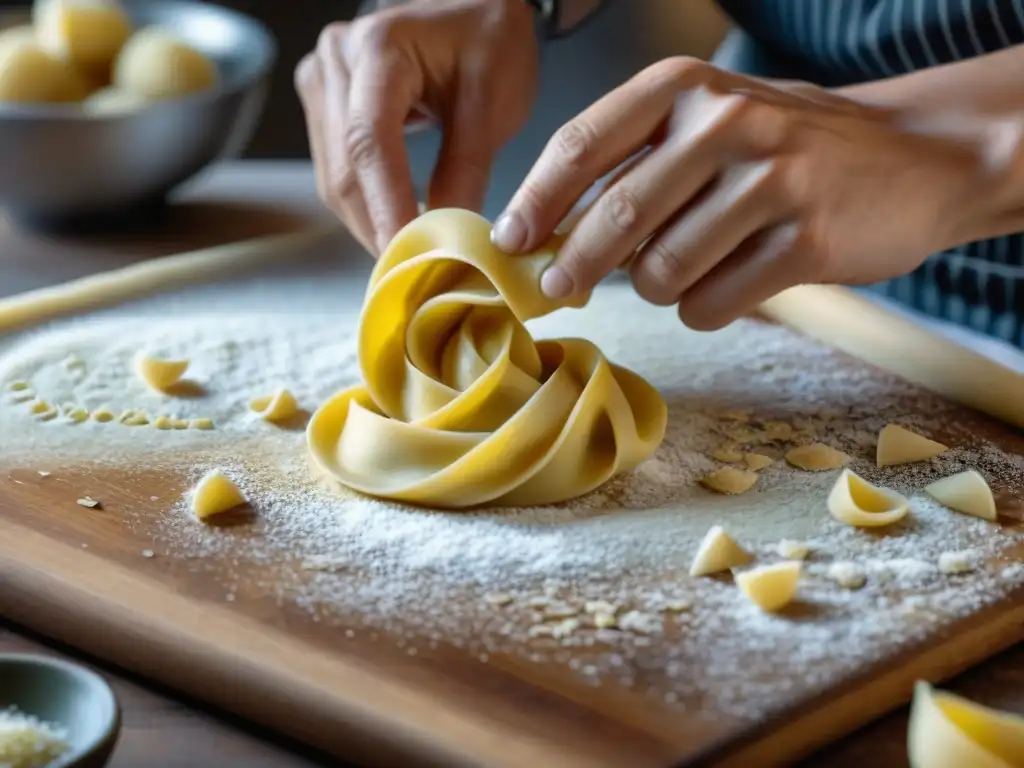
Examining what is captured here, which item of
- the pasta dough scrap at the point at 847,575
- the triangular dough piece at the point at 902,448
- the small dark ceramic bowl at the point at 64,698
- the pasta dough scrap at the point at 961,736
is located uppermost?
the pasta dough scrap at the point at 961,736

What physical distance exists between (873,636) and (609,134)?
1.70 ft

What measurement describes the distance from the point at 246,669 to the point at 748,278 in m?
0.62

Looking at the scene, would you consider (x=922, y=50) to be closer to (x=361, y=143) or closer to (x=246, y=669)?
(x=361, y=143)

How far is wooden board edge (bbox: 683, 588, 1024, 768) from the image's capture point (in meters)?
0.86

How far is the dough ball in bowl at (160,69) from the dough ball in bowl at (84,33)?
0.17 ft

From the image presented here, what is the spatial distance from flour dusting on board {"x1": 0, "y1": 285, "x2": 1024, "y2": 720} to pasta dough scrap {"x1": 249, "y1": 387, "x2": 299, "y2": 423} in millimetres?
12

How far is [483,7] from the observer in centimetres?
178

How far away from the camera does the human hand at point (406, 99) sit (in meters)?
1.56

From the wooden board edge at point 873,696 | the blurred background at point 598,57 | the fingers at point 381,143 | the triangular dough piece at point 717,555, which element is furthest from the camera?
the blurred background at point 598,57

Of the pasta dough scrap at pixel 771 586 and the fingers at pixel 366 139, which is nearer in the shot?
the pasta dough scrap at pixel 771 586

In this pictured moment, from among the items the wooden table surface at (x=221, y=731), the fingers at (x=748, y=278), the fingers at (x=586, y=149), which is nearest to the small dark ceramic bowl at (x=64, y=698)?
the wooden table surface at (x=221, y=731)

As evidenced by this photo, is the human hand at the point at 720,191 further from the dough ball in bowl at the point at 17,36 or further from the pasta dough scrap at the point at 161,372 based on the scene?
the dough ball in bowl at the point at 17,36

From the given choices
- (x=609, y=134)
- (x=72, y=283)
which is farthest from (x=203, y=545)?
(x=72, y=283)

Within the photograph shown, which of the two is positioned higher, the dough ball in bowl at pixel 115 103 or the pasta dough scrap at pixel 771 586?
the pasta dough scrap at pixel 771 586
